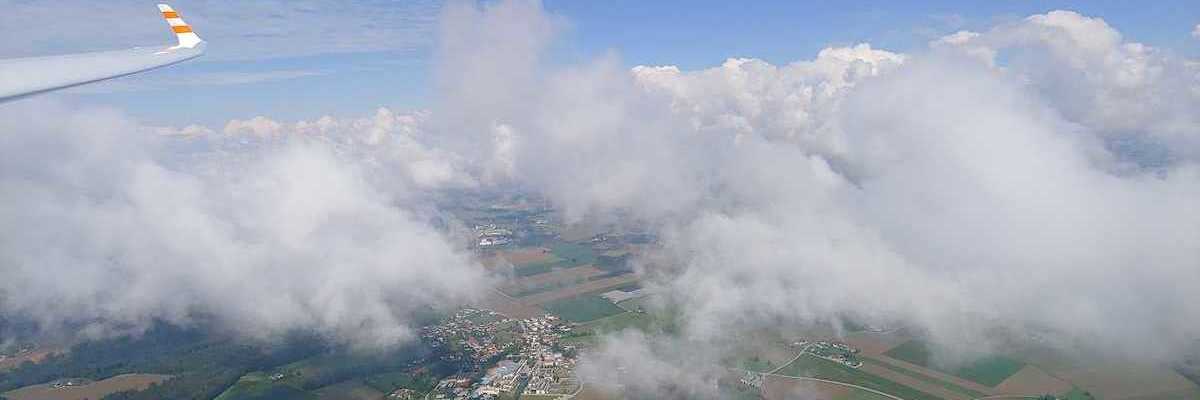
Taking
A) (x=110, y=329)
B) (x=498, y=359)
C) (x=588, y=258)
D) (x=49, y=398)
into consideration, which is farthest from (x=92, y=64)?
(x=588, y=258)

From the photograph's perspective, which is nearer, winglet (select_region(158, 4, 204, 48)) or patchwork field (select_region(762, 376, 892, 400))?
winglet (select_region(158, 4, 204, 48))

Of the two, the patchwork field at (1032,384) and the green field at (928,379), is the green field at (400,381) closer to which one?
the green field at (928,379)

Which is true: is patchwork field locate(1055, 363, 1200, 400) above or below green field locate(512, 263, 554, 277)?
below

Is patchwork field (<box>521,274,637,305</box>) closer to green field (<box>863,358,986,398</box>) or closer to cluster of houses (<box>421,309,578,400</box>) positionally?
cluster of houses (<box>421,309,578,400</box>)

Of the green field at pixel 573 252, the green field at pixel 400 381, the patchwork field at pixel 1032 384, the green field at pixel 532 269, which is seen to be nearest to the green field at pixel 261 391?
the green field at pixel 400 381

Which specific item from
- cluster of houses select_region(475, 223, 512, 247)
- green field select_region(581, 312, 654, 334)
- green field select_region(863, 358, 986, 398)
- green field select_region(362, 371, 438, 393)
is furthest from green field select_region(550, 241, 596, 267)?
green field select_region(863, 358, 986, 398)

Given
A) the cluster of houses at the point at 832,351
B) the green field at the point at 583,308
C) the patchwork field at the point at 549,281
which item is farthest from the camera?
the patchwork field at the point at 549,281

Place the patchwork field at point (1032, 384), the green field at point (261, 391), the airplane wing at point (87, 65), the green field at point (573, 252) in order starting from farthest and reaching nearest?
the green field at point (573, 252) < the green field at point (261, 391) < the patchwork field at point (1032, 384) < the airplane wing at point (87, 65)
